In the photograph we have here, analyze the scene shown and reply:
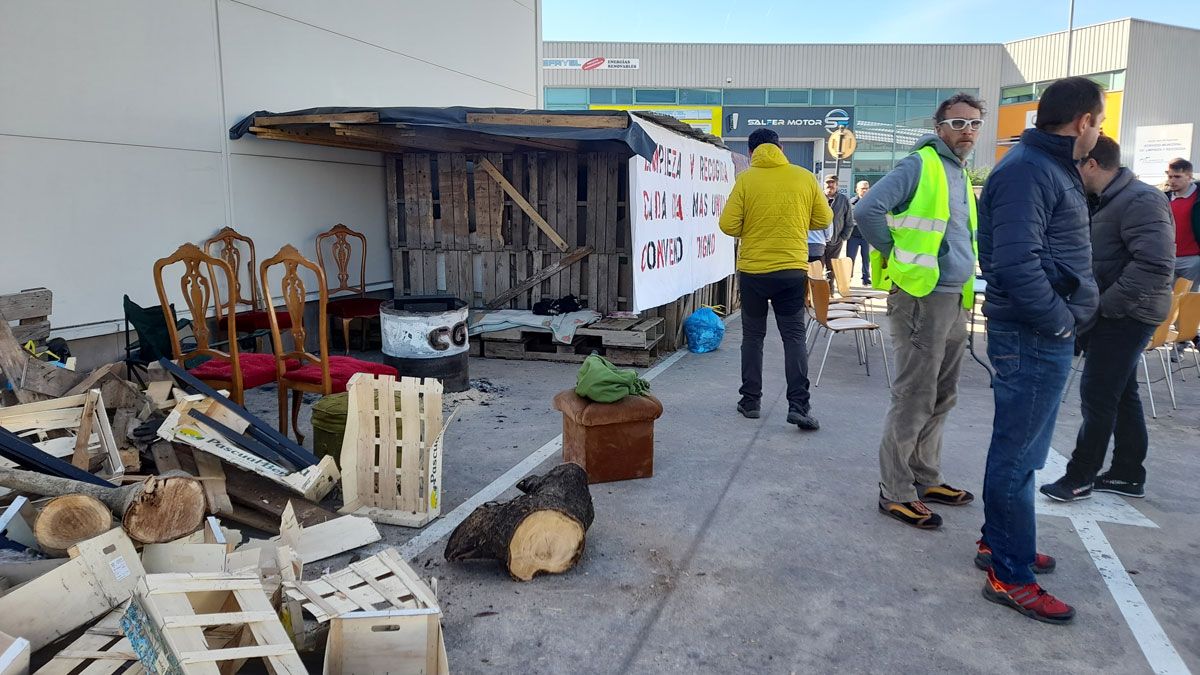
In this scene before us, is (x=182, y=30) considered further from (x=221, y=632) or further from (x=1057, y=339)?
(x=1057, y=339)

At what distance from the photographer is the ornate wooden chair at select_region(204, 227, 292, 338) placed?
656cm

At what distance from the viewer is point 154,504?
289cm

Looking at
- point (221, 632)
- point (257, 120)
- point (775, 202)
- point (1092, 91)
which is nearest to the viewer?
point (221, 632)

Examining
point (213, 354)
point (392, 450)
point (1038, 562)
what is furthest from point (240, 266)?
point (1038, 562)

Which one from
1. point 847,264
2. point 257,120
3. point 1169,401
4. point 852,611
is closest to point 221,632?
point 852,611

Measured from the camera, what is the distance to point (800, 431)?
5531 millimetres

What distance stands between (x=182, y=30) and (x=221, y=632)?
18.1 ft

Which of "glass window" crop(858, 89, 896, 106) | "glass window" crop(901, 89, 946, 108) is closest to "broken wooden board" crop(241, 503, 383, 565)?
"glass window" crop(858, 89, 896, 106)

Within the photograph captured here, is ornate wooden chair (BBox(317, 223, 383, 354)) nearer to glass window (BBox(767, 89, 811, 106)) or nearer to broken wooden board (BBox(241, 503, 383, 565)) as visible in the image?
broken wooden board (BBox(241, 503, 383, 565))

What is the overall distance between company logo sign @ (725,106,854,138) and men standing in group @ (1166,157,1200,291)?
26.5 m

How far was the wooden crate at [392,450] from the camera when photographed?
3.90 meters

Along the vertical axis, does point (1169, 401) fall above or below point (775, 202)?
below

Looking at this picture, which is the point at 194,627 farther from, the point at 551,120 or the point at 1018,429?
the point at 551,120

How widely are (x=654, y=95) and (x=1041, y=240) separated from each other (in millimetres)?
36325
